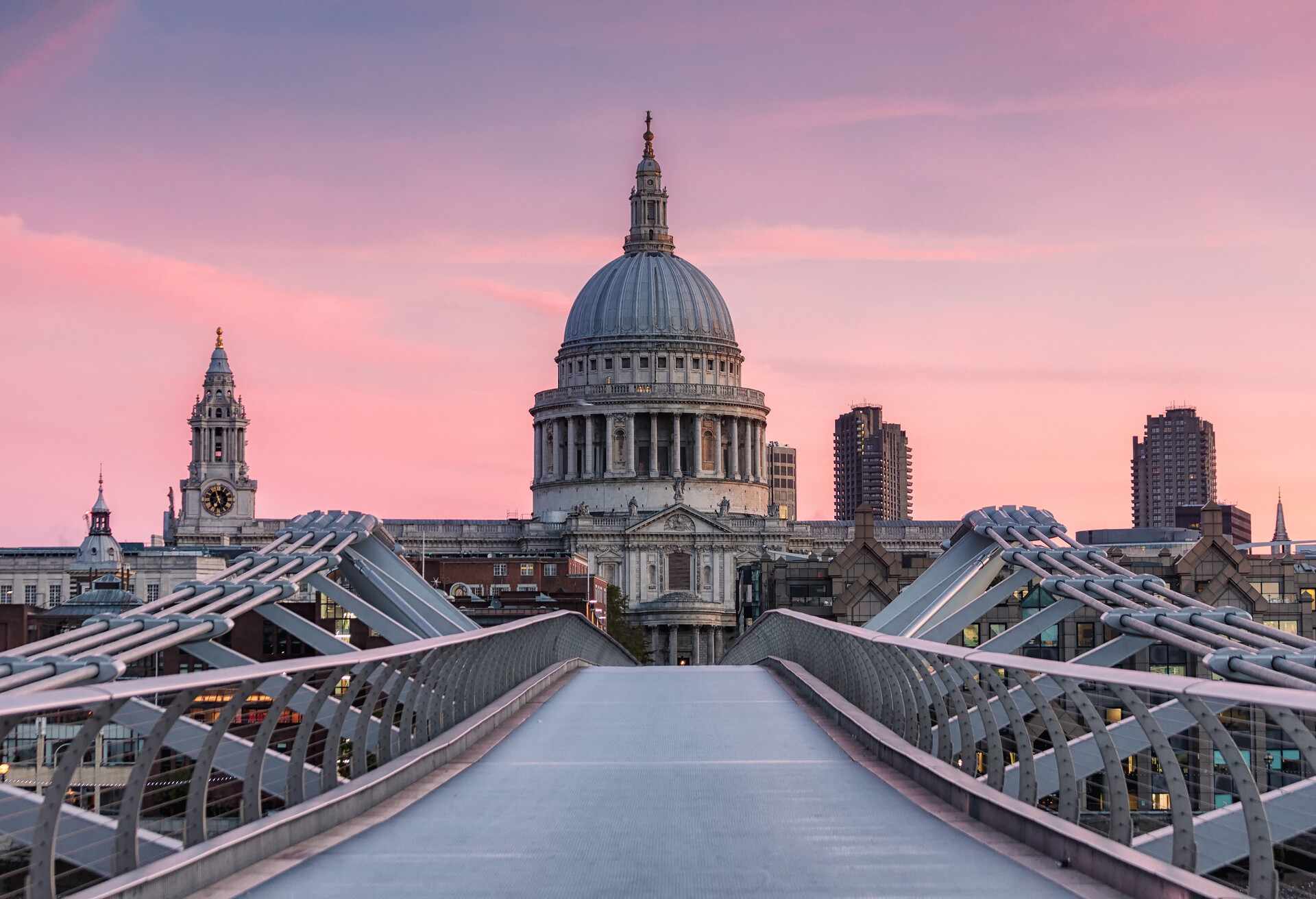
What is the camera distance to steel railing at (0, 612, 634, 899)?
10.0 metres

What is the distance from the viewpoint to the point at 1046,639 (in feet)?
310

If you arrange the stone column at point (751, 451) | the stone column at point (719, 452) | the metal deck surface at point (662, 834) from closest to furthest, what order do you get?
1. the metal deck surface at point (662, 834)
2. the stone column at point (719, 452)
3. the stone column at point (751, 451)

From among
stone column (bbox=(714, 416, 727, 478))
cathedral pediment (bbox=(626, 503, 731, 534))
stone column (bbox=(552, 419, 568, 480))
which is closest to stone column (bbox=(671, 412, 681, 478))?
stone column (bbox=(714, 416, 727, 478))

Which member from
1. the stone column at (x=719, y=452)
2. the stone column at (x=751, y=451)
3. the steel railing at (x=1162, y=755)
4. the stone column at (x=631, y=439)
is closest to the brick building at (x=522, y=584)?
the stone column at (x=631, y=439)

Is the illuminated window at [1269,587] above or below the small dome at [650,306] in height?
below

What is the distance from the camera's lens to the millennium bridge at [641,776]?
35.7 ft

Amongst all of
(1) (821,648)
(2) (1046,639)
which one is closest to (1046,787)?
(1) (821,648)

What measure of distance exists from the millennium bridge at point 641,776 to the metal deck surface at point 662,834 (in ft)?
0.14

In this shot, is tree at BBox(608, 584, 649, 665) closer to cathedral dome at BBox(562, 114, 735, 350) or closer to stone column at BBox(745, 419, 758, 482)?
stone column at BBox(745, 419, 758, 482)

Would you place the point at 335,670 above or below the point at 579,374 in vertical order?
below

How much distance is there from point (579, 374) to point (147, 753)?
7213 inches

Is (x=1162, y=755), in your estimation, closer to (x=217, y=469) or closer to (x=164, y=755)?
(x=164, y=755)

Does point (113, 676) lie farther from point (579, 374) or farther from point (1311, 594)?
point (579, 374)

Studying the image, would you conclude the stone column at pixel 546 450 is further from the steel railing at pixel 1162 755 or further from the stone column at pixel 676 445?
the steel railing at pixel 1162 755
